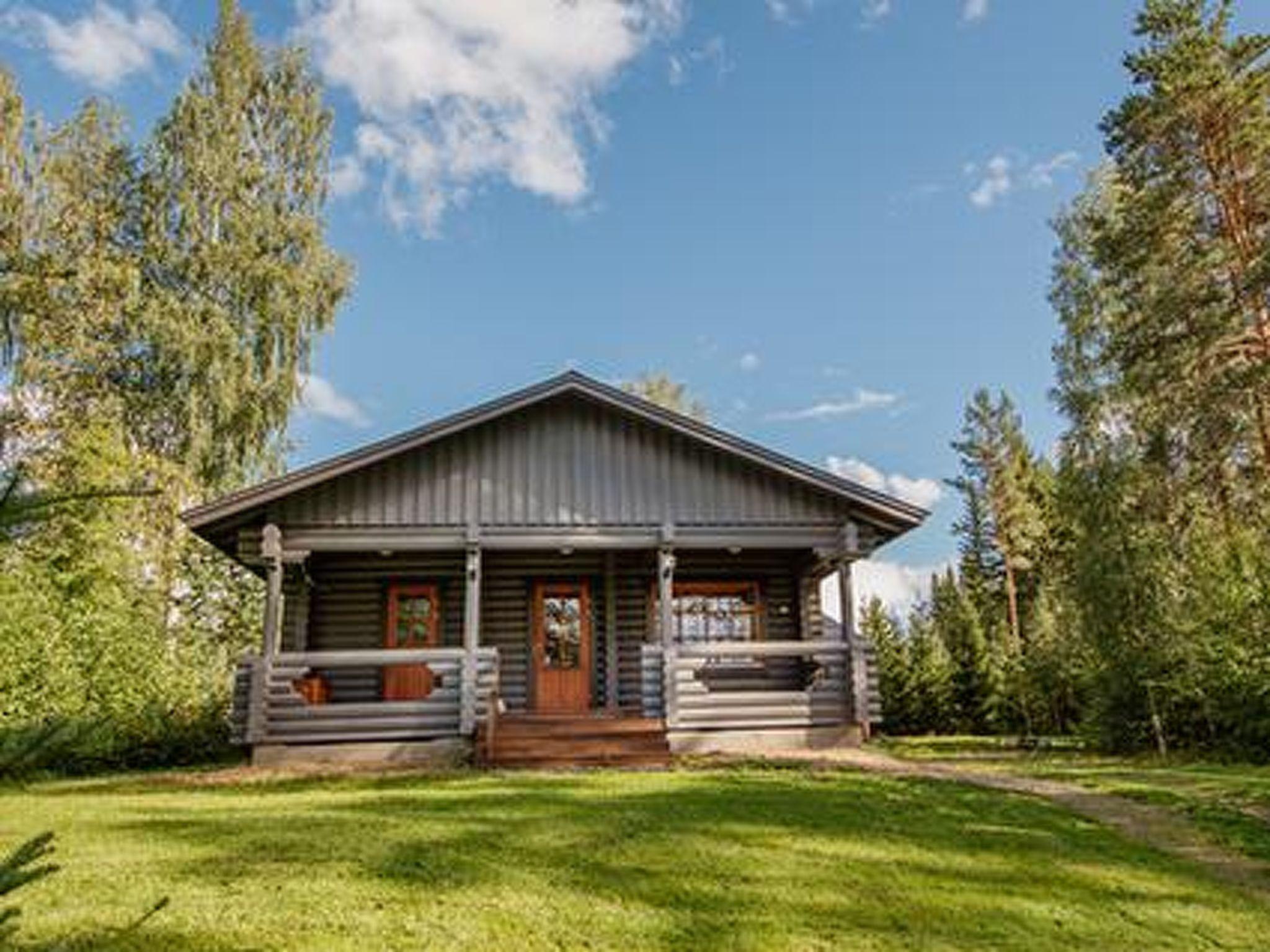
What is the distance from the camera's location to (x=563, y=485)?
14180 millimetres

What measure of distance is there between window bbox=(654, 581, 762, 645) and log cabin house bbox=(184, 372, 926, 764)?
0.03m

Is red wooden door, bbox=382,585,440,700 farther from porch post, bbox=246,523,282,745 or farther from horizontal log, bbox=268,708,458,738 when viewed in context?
porch post, bbox=246,523,282,745

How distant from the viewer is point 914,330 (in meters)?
25.7

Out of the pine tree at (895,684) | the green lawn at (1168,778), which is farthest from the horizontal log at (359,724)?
the pine tree at (895,684)

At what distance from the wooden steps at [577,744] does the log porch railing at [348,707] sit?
580 mm

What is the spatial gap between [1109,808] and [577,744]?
6421mm

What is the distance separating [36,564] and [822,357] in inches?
1092

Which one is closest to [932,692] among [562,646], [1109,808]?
[562,646]

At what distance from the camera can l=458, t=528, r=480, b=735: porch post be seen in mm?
13023

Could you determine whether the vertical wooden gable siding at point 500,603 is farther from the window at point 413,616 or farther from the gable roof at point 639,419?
the gable roof at point 639,419

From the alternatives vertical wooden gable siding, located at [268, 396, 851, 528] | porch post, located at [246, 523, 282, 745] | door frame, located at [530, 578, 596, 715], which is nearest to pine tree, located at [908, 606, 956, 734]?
vertical wooden gable siding, located at [268, 396, 851, 528]

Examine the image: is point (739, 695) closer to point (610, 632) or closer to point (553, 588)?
point (610, 632)

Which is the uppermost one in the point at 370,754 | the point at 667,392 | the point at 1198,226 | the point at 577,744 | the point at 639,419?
the point at 667,392

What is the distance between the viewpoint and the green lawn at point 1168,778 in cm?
866
